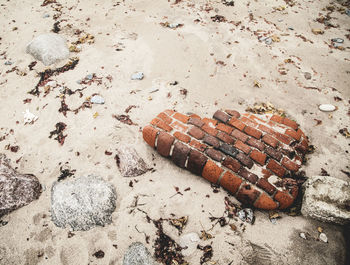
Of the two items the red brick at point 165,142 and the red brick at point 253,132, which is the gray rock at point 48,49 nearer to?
the red brick at point 165,142

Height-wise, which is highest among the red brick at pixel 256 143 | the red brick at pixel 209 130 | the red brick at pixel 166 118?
the red brick at pixel 166 118

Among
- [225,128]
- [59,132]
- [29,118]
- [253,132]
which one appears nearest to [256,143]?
[253,132]

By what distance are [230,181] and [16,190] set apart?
6.93 feet

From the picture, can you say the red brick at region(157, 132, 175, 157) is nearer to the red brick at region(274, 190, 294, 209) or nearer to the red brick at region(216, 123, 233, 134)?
the red brick at region(216, 123, 233, 134)

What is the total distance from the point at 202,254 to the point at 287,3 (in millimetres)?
5282

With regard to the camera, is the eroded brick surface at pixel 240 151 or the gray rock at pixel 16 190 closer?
the eroded brick surface at pixel 240 151

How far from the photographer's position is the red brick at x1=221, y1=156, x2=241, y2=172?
6.05 feet

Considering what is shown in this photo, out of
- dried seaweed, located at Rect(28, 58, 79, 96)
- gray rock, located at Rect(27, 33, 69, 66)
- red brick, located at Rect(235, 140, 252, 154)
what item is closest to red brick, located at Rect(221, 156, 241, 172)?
red brick, located at Rect(235, 140, 252, 154)

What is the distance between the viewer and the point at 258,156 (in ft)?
6.22

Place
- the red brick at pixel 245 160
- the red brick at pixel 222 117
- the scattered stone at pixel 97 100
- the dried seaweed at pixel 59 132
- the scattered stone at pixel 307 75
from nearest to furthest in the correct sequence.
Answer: the red brick at pixel 245 160 → the red brick at pixel 222 117 → the dried seaweed at pixel 59 132 → the scattered stone at pixel 97 100 → the scattered stone at pixel 307 75

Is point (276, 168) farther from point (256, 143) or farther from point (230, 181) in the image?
point (230, 181)

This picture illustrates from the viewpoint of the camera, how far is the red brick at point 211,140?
197 centimetres

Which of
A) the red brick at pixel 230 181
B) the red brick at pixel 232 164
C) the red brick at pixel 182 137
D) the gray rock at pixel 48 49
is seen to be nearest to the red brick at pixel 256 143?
the red brick at pixel 232 164

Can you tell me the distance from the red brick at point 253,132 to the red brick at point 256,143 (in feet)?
0.17
